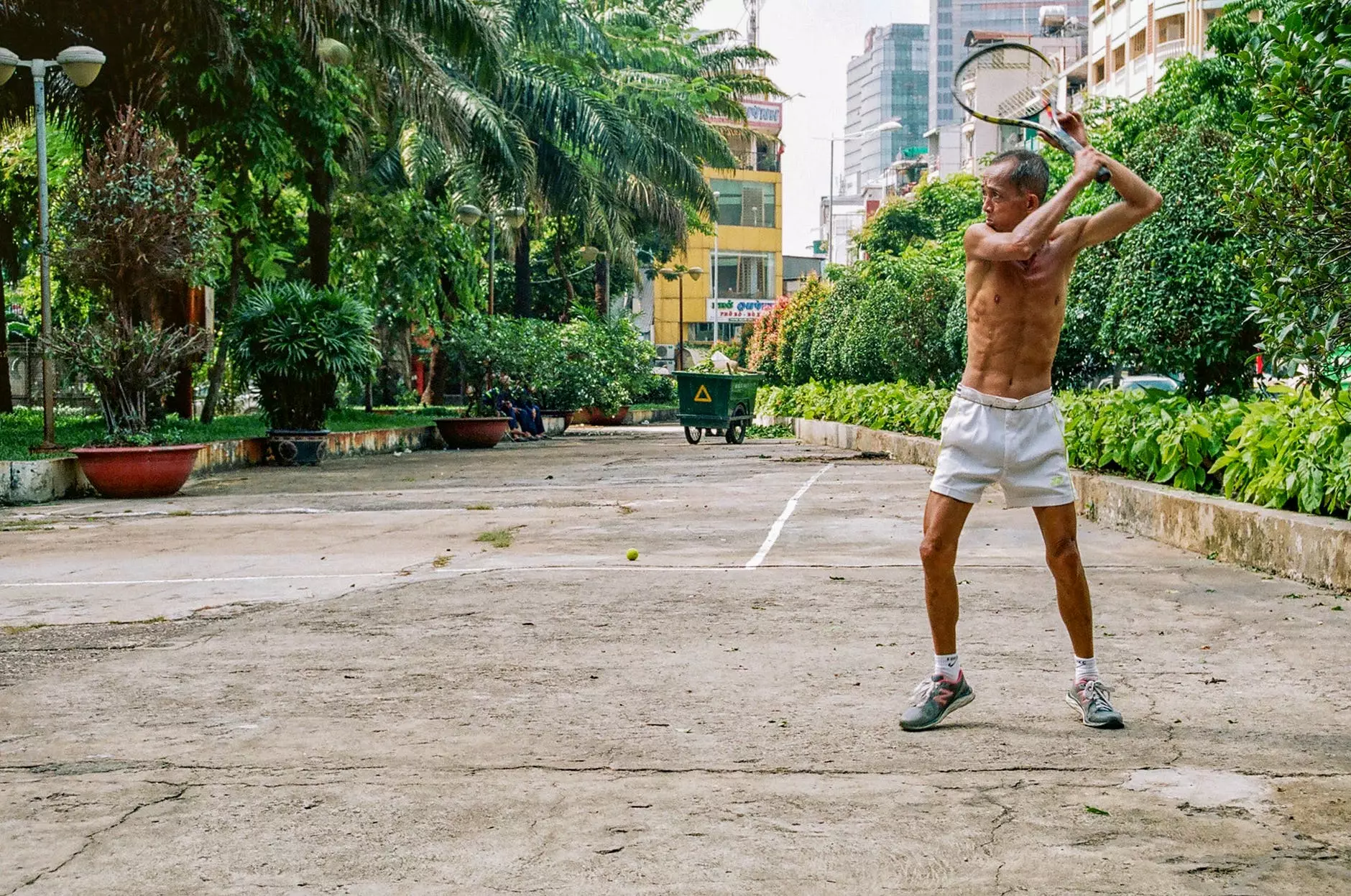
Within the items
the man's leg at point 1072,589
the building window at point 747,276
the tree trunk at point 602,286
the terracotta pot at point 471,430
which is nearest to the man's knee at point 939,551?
the man's leg at point 1072,589

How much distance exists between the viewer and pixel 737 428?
28438mm

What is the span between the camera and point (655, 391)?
49.9 m

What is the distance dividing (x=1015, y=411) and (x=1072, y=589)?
0.61m

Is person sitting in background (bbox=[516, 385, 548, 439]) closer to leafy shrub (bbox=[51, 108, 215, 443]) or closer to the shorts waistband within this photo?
leafy shrub (bbox=[51, 108, 215, 443])

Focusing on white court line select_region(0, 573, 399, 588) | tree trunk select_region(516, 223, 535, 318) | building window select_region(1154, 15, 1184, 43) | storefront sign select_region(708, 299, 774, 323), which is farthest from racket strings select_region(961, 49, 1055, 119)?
storefront sign select_region(708, 299, 774, 323)

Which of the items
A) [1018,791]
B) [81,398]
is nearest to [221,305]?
[81,398]

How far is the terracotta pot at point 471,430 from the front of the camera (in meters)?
26.6

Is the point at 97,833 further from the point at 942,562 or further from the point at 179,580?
the point at 179,580

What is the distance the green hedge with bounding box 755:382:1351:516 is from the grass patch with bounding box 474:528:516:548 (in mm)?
3707

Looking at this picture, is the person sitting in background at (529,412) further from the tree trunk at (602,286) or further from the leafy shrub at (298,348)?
the tree trunk at (602,286)

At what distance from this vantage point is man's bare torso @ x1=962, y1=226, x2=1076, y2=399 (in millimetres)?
4969

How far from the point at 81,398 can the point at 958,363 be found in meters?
20.5

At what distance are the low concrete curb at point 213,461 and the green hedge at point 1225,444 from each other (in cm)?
945

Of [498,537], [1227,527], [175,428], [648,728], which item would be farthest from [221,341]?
[648,728]
